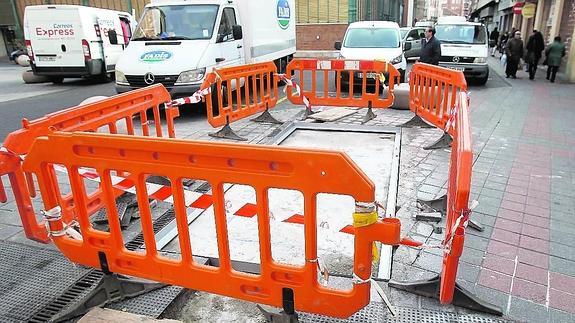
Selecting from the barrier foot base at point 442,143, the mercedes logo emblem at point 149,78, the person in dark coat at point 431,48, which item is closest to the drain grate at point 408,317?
the barrier foot base at point 442,143

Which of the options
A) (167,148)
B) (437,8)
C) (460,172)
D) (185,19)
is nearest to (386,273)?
(460,172)

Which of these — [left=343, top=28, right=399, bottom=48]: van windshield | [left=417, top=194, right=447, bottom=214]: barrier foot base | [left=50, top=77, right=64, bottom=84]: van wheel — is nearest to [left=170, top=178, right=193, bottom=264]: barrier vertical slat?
[left=417, top=194, right=447, bottom=214]: barrier foot base

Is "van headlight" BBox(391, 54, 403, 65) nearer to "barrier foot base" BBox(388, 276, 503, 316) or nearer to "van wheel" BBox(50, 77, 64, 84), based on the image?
"barrier foot base" BBox(388, 276, 503, 316)

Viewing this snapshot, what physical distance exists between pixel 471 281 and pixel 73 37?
47.5 ft

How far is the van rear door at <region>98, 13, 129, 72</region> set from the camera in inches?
575

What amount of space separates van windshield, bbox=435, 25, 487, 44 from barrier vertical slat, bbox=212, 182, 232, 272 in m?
13.3

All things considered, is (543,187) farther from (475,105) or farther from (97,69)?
(97,69)

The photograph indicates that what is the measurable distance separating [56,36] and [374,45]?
409 inches

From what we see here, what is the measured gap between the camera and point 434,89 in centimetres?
688

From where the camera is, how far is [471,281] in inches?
124

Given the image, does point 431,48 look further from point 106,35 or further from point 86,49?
point 106,35

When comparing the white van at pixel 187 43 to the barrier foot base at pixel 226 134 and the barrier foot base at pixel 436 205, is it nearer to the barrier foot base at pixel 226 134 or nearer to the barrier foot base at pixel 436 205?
the barrier foot base at pixel 226 134

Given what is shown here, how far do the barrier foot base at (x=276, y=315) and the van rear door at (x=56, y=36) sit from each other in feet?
45.2

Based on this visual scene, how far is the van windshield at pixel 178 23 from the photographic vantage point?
8.98 metres
